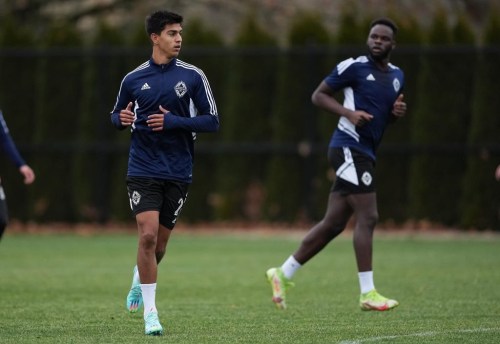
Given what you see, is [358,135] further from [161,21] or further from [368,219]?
[161,21]

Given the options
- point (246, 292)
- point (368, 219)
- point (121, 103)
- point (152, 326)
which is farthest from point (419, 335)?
point (246, 292)

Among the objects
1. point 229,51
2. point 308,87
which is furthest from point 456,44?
point 229,51

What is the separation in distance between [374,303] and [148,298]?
2089 millimetres

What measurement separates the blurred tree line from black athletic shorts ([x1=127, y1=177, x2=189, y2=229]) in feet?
34.9

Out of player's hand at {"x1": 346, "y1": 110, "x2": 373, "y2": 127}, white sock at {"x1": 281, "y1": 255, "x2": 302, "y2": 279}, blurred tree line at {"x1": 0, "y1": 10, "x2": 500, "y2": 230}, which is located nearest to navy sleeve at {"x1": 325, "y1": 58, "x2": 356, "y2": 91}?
player's hand at {"x1": 346, "y1": 110, "x2": 373, "y2": 127}

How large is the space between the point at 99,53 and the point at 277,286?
37.0 ft

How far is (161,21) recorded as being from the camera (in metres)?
7.92

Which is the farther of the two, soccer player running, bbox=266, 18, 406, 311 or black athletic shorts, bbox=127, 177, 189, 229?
soccer player running, bbox=266, 18, 406, 311

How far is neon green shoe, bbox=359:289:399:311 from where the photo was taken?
28.7 feet

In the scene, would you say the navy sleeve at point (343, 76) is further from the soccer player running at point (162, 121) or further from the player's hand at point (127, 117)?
the player's hand at point (127, 117)

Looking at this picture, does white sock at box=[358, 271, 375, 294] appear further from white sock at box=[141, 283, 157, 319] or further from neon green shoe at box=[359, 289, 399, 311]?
white sock at box=[141, 283, 157, 319]

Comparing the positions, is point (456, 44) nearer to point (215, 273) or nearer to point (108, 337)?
point (215, 273)

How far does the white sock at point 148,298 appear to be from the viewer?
24.5ft

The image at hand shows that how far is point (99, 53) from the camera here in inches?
780
